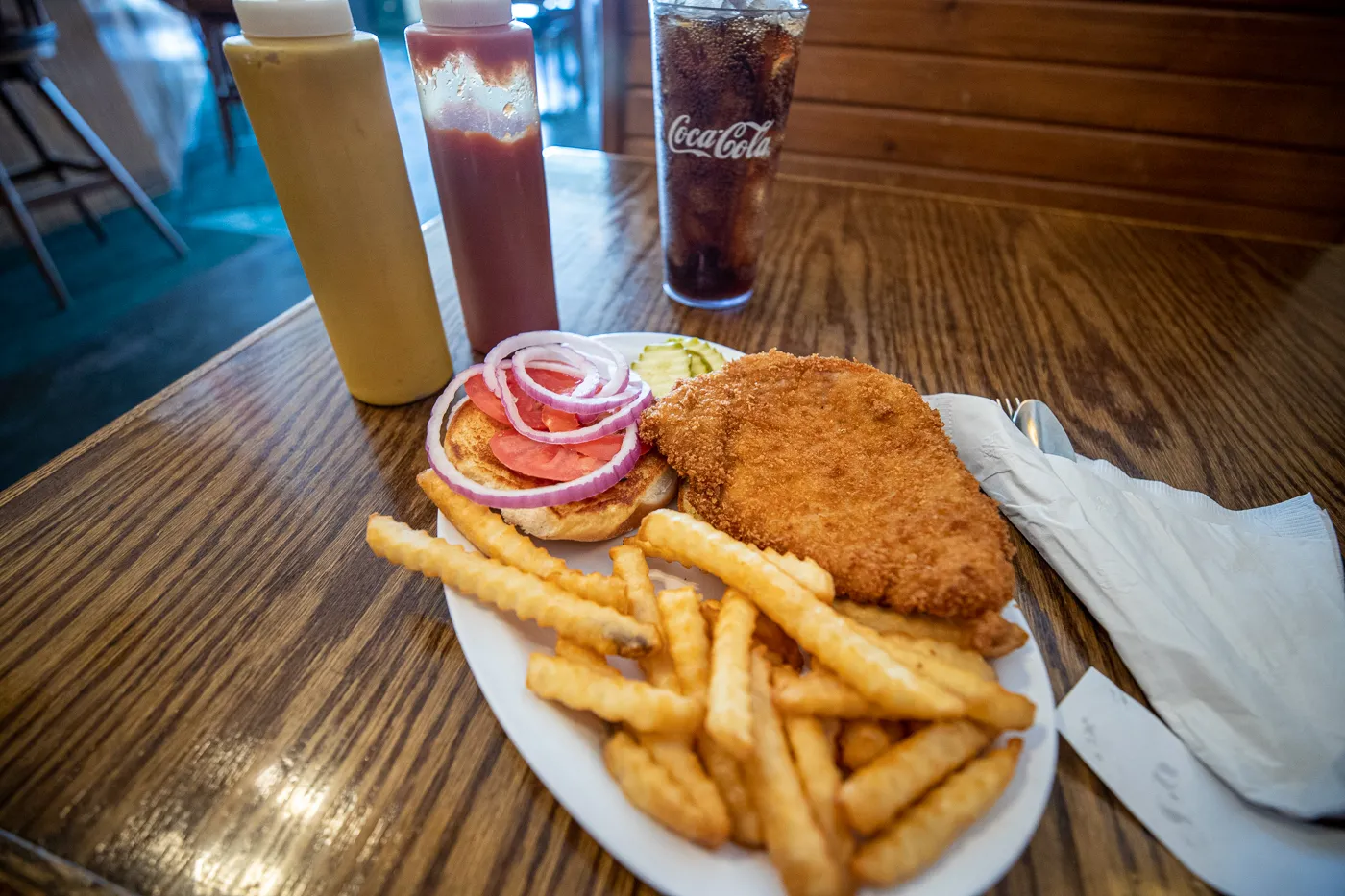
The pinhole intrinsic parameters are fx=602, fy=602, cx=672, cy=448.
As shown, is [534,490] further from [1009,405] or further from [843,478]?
[1009,405]

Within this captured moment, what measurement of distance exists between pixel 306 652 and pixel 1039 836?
4.11 feet

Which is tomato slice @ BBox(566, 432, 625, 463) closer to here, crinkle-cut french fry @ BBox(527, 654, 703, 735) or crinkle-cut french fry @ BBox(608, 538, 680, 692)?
crinkle-cut french fry @ BBox(608, 538, 680, 692)

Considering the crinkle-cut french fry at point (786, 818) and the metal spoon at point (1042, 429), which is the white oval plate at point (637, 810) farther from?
the metal spoon at point (1042, 429)

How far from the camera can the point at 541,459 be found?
1.34 m

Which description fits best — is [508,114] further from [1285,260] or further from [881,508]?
[1285,260]

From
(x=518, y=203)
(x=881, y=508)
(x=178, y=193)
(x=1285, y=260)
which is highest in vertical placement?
(x=518, y=203)

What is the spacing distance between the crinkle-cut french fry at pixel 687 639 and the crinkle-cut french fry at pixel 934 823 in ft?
0.94

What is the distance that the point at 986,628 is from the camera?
38.9 inches

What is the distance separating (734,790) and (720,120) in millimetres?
1652

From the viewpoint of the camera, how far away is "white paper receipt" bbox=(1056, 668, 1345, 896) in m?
0.84

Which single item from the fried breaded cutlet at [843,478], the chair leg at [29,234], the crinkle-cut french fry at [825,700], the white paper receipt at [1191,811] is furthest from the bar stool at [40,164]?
the white paper receipt at [1191,811]

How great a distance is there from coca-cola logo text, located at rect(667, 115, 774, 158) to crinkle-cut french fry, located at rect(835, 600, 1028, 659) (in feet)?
4.33

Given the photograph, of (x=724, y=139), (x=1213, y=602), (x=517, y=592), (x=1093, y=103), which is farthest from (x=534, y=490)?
(x=1093, y=103)

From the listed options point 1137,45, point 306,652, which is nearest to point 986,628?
point 306,652
